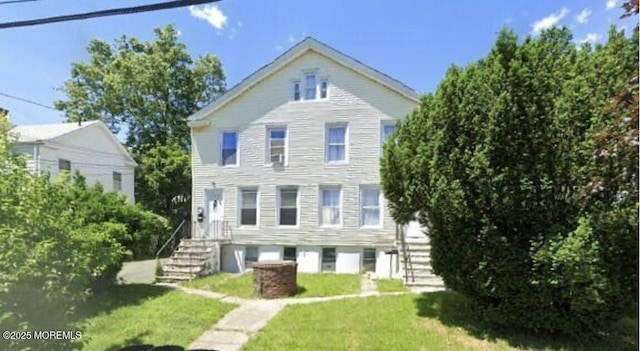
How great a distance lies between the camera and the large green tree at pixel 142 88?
25.9m

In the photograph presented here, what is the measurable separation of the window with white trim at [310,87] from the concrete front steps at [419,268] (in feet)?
20.4

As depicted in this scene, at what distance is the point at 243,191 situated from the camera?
14664 millimetres

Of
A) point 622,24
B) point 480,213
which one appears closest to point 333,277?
point 480,213

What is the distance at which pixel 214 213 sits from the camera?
14.9m

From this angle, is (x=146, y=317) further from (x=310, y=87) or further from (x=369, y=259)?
(x=310, y=87)

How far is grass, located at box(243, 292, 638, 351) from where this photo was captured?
6.27 metres

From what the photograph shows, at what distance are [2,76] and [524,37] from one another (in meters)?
9.53

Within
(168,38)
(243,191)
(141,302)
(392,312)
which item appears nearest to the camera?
(392,312)

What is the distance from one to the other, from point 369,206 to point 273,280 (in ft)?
16.8

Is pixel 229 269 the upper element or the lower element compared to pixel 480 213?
lower

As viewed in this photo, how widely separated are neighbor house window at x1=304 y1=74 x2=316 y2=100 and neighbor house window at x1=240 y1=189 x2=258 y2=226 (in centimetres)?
409

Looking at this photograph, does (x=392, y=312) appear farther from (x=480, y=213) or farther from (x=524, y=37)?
(x=524, y=37)

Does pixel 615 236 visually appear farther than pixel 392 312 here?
No

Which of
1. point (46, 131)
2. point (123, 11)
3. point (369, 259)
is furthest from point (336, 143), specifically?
point (46, 131)
